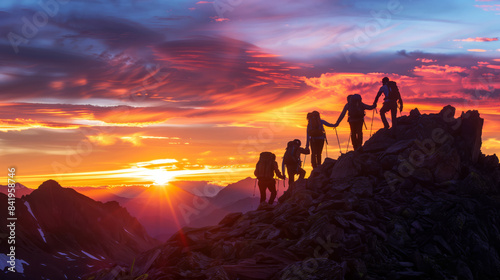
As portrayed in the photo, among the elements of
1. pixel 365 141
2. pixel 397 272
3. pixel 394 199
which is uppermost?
pixel 365 141

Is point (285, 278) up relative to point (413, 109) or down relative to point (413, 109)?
down

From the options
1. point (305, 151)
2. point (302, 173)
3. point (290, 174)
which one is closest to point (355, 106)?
point (305, 151)

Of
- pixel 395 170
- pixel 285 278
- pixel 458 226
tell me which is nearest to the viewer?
pixel 285 278

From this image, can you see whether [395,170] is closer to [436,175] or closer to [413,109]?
[436,175]

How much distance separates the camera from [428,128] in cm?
3192

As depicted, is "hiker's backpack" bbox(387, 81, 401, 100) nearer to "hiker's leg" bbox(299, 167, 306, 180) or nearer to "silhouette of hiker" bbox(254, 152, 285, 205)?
"hiker's leg" bbox(299, 167, 306, 180)

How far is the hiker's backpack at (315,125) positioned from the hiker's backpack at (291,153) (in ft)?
5.36

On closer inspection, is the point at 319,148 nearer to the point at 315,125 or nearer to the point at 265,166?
the point at 315,125

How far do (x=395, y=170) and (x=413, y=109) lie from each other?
658cm

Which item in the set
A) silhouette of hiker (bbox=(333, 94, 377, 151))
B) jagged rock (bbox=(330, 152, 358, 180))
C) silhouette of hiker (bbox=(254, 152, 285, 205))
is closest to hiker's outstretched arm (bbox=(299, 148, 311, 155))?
silhouette of hiker (bbox=(254, 152, 285, 205))

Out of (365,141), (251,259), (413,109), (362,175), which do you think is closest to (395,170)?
(362,175)

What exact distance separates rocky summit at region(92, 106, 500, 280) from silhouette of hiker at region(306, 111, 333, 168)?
4.77 ft

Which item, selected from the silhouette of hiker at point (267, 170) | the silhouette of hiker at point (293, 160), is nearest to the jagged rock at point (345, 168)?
the silhouette of hiker at point (293, 160)

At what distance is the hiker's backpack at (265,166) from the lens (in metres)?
32.0
